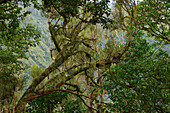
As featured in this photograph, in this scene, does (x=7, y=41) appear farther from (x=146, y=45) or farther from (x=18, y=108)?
(x=146, y=45)

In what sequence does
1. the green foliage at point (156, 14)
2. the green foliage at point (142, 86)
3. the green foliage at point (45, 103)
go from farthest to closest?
the green foliage at point (156, 14) → the green foliage at point (45, 103) → the green foliage at point (142, 86)

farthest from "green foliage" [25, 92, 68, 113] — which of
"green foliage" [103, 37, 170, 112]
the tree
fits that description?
"green foliage" [103, 37, 170, 112]

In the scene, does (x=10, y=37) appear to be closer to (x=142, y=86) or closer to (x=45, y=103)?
(x=45, y=103)

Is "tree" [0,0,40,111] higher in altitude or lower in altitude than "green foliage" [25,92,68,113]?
higher

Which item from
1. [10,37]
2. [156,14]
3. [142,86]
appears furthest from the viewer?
[156,14]

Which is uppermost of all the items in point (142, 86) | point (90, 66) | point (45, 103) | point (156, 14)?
point (156, 14)

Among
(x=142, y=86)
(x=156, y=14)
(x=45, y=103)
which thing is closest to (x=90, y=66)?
(x=142, y=86)

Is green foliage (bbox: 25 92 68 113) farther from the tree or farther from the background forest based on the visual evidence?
the tree

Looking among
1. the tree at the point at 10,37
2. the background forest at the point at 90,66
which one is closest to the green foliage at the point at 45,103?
the background forest at the point at 90,66

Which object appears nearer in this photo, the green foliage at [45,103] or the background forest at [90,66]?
the background forest at [90,66]

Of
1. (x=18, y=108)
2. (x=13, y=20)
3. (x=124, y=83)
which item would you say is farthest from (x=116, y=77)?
(x=13, y=20)

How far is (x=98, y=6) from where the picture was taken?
5.25 metres

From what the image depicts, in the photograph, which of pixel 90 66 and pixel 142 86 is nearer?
pixel 142 86

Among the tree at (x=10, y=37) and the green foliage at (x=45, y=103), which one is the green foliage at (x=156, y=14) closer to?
the green foliage at (x=45, y=103)
